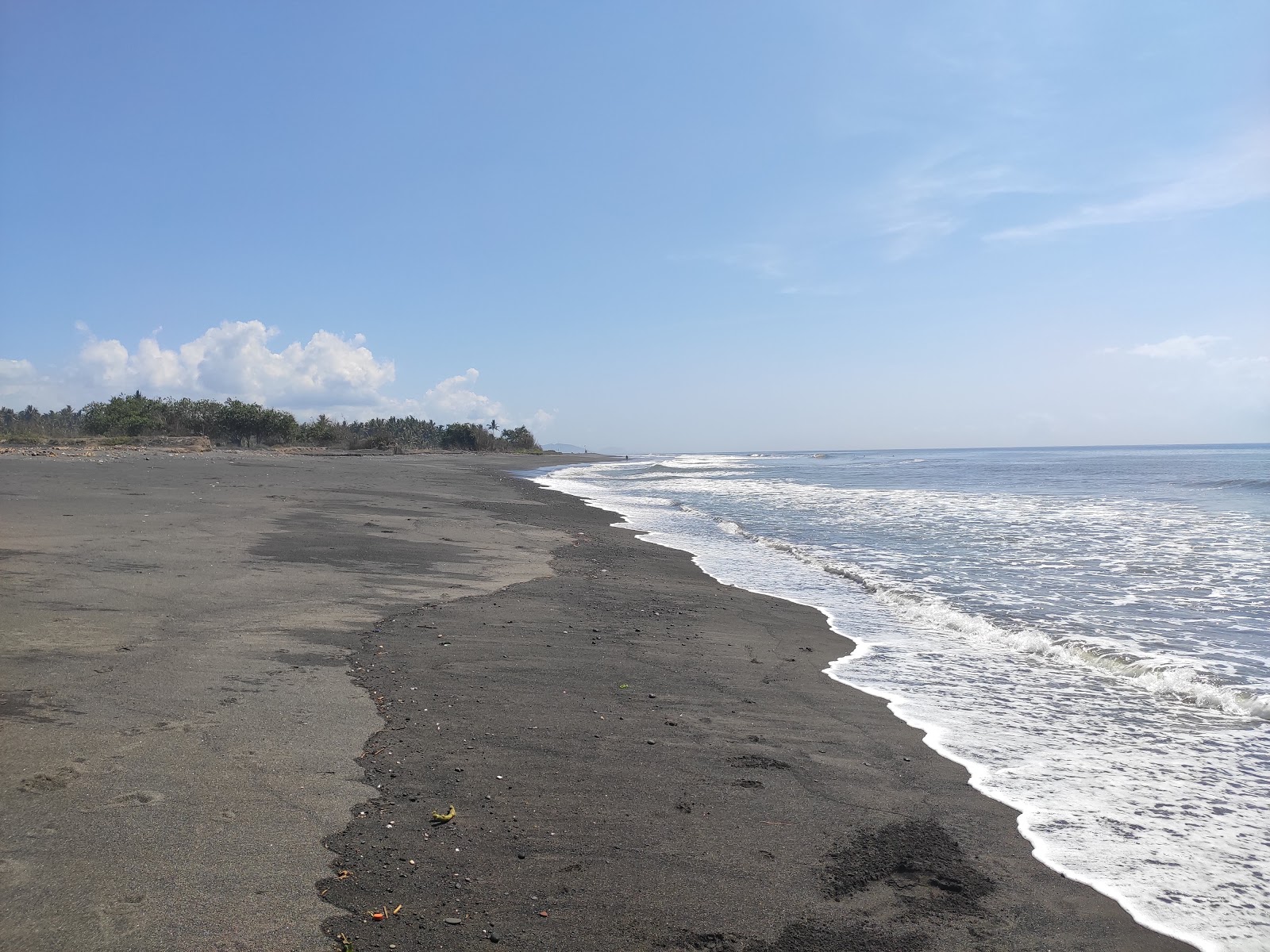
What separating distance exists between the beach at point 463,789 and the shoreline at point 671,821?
2 centimetres

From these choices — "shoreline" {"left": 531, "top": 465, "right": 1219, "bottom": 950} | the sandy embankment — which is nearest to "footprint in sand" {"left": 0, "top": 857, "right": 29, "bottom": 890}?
the sandy embankment

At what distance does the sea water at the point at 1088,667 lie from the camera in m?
3.84

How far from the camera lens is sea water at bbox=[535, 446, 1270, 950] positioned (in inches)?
151

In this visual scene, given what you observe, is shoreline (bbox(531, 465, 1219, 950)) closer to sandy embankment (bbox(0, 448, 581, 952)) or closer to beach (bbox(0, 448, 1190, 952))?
beach (bbox(0, 448, 1190, 952))

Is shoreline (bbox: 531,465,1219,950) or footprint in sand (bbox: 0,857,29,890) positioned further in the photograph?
shoreline (bbox: 531,465,1219,950)

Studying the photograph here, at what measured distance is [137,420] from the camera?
69.6 metres

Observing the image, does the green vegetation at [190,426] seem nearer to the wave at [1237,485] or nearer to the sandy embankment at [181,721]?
the sandy embankment at [181,721]

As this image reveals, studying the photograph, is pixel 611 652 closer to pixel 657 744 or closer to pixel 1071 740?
pixel 657 744

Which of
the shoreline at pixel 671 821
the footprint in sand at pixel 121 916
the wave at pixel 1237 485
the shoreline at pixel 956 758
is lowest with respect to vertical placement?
the shoreline at pixel 956 758

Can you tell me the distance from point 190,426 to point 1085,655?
294 ft

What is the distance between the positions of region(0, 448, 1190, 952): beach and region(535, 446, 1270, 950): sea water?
38 cm

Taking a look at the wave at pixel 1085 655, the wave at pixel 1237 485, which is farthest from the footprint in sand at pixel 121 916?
the wave at pixel 1237 485

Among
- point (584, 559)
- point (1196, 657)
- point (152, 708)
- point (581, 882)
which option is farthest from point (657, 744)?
point (584, 559)

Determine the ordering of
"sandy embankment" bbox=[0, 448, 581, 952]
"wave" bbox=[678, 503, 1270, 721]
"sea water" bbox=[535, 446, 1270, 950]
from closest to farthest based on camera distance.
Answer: "sandy embankment" bbox=[0, 448, 581, 952] → "sea water" bbox=[535, 446, 1270, 950] → "wave" bbox=[678, 503, 1270, 721]
